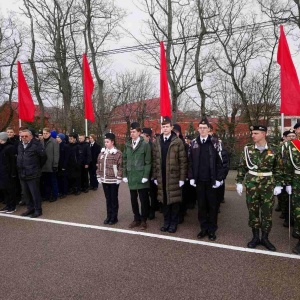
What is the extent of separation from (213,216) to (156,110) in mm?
28700

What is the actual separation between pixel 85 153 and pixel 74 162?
0.44 m

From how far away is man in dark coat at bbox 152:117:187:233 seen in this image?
19.2 feet

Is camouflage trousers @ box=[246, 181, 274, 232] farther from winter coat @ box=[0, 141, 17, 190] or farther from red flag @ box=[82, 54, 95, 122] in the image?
red flag @ box=[82, 54, 95, 122]

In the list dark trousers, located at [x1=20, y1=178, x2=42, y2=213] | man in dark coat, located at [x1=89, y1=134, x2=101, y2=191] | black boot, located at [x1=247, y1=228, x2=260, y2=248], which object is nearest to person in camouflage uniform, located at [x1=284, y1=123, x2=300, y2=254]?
black boot, located at [x1=247, y1=228, x2=260, y2=248]

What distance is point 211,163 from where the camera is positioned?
5.43 metres

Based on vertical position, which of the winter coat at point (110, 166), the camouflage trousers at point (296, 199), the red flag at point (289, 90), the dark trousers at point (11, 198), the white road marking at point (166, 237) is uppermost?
the red flag at point (289, 90)

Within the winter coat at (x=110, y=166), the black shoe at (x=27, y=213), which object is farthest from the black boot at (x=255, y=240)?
the black shoe at (x=27, y=213)

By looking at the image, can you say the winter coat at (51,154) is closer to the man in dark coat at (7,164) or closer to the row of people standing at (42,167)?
the row of people standing at (42,167)

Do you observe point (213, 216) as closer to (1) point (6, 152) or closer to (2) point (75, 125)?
(1) point (6, 152)

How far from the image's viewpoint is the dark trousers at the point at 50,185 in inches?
346

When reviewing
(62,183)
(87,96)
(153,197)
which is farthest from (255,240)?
(87,96)

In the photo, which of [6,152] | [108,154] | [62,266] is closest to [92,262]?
[62,266]

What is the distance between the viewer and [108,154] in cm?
647

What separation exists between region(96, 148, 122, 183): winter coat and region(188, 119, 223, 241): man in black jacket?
1.54 metres
